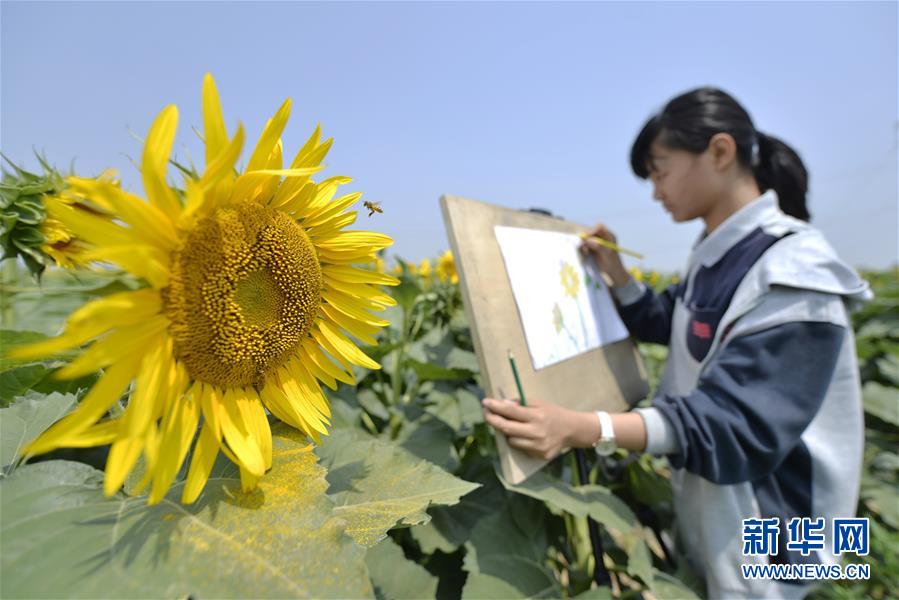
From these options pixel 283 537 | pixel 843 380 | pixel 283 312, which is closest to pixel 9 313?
pixel 283 312

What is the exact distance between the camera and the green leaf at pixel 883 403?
2730 millimetres

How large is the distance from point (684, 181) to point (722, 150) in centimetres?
15

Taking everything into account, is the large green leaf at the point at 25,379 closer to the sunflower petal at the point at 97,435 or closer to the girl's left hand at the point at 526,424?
the sunflower petal at the point at 97,435

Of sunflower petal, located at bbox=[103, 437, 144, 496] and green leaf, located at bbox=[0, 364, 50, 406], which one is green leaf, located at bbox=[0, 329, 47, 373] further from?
sunflower petal, located at bbox=[103, 437, 144, 496]

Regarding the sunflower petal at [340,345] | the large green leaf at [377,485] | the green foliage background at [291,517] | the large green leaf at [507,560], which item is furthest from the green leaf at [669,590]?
the sunflower petal at [340,345]

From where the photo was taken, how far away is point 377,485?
624 millimetres

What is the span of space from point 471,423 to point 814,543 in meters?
1.05

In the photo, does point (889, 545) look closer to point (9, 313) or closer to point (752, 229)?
point (752, 229)

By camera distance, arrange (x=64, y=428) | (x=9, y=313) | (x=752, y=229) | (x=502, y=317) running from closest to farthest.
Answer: (x=64, y=428) → (x=9, y=313) → (x=502, y=317) → (x=752, y=229)

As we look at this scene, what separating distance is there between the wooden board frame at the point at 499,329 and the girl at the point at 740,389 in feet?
0.20

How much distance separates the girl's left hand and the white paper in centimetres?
18

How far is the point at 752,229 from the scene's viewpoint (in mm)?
1662

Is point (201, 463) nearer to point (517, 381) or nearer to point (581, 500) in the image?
point (517, 381)

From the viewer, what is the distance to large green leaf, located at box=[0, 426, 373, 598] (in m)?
0.38
